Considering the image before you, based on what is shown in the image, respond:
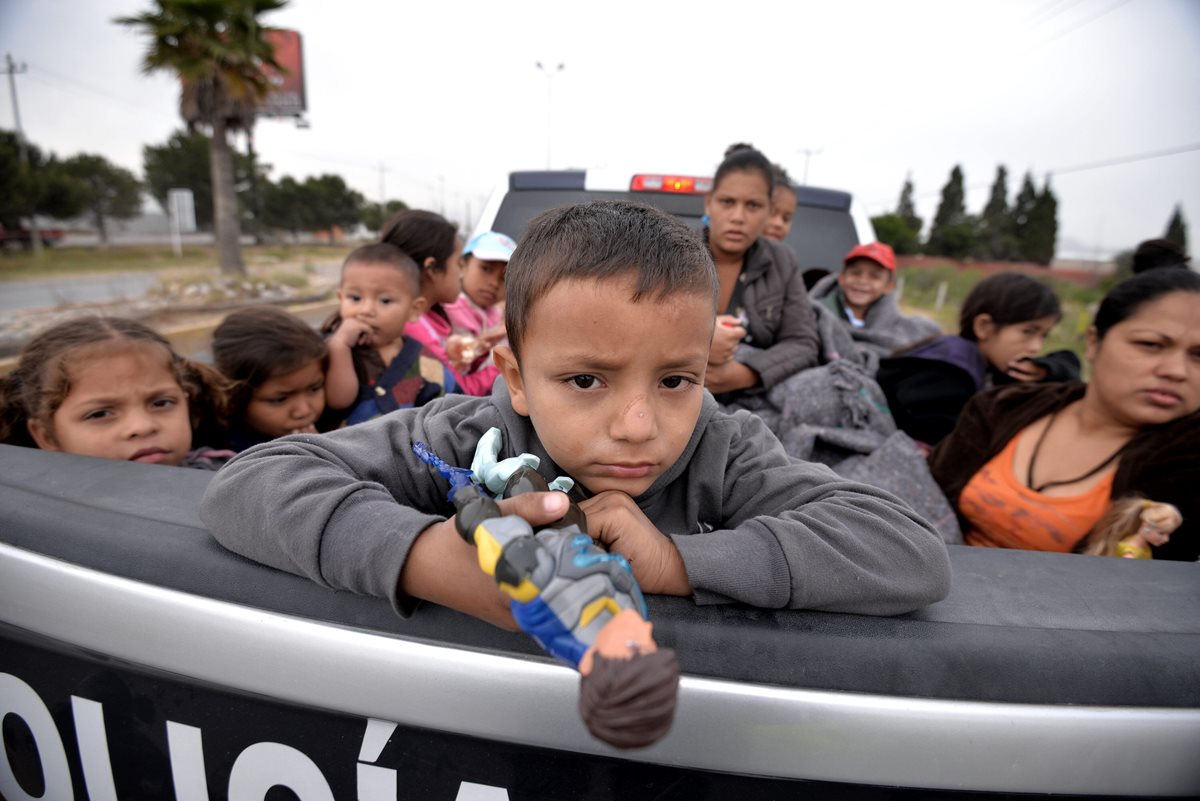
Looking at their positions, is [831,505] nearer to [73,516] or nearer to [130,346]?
[73,516]

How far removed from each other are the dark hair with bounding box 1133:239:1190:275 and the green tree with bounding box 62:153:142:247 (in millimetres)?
55173

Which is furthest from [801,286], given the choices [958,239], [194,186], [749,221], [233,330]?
[194,186]

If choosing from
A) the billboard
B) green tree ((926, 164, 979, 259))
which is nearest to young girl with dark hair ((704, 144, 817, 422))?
the billboard

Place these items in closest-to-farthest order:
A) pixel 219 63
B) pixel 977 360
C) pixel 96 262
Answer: pixel 977 360, pixel 219 63, pixel 96 262

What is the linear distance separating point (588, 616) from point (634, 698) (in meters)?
0.09

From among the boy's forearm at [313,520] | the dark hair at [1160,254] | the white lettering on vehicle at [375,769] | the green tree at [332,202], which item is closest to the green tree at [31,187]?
the green tree at [332,202]

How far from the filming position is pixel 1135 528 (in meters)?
1.54

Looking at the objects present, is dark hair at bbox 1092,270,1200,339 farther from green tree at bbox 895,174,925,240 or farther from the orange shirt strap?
green tree at bbox 895,174,925,240

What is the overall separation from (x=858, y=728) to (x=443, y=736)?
1.83 feet

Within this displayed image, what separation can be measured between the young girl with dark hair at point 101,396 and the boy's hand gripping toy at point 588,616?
137 centimetres

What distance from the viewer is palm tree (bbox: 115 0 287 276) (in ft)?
54.1

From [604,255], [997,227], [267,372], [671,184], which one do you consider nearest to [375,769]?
[604,255]

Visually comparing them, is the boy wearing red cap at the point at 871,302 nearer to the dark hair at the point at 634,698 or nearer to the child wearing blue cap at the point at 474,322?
the child wearing blue cap at the point at 474,322

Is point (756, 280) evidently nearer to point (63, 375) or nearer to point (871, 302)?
point (871, 302)
